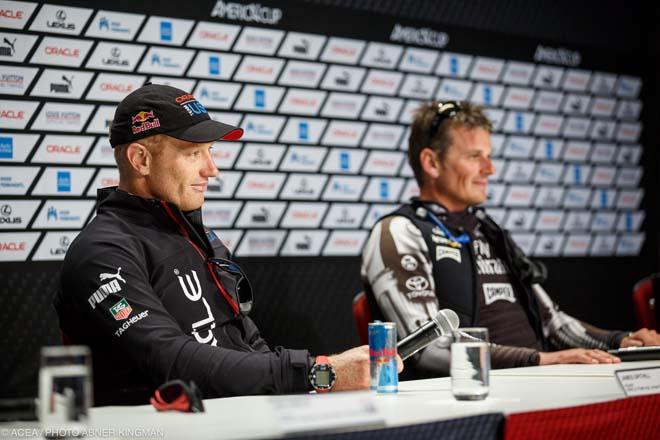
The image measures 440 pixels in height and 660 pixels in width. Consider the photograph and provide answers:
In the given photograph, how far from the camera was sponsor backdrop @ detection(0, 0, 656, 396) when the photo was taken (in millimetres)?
2770

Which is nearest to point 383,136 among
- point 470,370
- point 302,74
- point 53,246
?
point 302,74

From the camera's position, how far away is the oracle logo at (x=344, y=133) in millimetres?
3386

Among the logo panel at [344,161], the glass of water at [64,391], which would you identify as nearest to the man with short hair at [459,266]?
the logo panel at [344,161]

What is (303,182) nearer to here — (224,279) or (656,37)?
(224,279)

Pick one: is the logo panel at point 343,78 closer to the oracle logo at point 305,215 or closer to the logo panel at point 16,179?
the oracle logo at point 305,215

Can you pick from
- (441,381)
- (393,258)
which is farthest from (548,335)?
(441,381)

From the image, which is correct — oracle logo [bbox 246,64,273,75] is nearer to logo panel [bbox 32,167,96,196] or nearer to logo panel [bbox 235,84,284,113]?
logo panel [bbox 235,84,284,113]

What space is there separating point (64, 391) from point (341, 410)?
355mm

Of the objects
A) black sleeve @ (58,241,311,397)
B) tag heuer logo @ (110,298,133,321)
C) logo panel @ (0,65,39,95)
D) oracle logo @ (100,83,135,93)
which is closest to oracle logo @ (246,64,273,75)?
oracle logo @ (100,83,135,93)

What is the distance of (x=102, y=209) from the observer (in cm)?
202

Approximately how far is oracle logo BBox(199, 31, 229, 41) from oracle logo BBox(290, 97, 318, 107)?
366mm

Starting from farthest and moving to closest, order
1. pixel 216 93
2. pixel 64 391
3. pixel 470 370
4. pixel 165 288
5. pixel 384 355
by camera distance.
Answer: pixel 216 93 < pixel 165 288 < pixel 384 355 < pixel 470 370 < pixel 64 391

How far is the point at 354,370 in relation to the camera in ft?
5.36

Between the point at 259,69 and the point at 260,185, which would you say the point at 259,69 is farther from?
the point at 260,185
